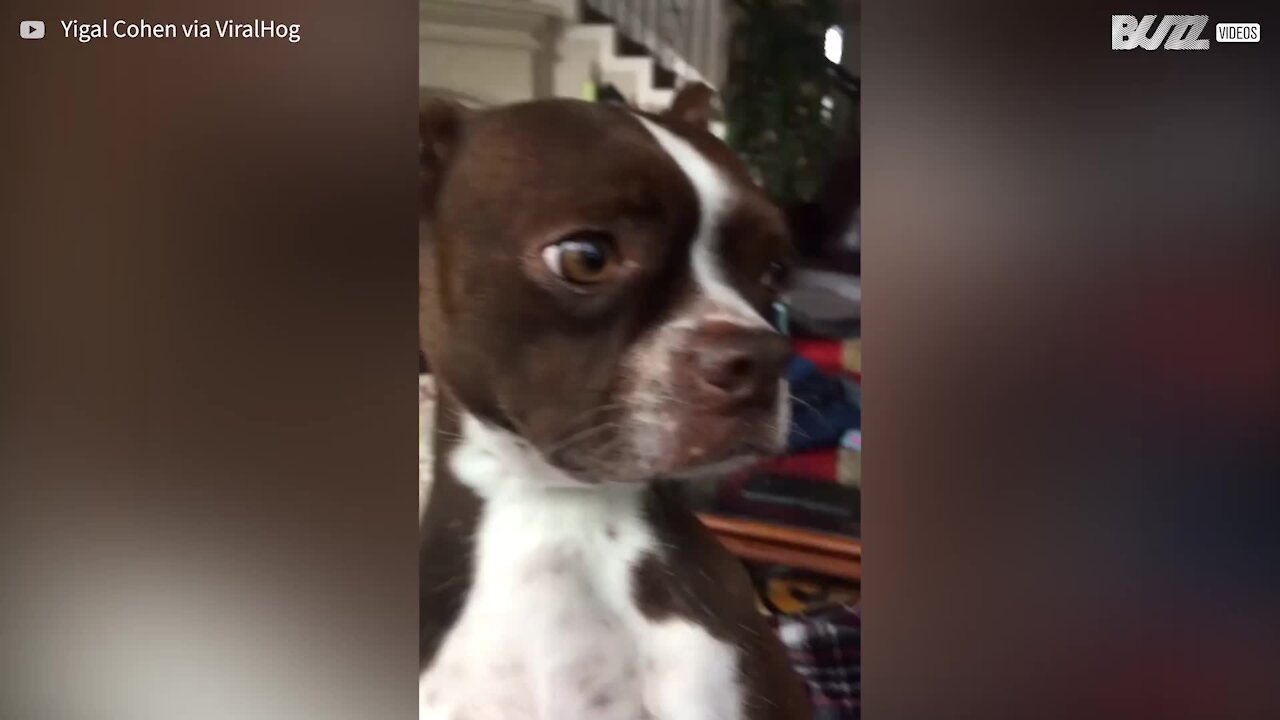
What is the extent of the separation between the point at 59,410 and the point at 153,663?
10.8 inches

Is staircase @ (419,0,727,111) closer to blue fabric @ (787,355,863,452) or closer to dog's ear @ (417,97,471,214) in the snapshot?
dog's ear @ (417,97,471,214)

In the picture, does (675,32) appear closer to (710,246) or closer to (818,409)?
(710,246)

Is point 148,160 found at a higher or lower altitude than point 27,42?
lower

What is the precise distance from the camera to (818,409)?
90cm

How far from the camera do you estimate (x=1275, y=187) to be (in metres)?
0.93

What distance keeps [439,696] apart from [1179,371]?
0.82 m

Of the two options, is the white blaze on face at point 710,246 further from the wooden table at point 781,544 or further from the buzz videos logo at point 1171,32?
the buzz videos logo at point 1171,32

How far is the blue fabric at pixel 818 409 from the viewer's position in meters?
0.89

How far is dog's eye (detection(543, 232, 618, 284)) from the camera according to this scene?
834 mm

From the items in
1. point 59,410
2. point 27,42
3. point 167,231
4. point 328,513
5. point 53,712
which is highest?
point 27,42

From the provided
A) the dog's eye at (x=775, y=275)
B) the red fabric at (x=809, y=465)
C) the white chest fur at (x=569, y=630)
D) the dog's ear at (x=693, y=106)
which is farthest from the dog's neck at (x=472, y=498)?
the dog's ear at (x=693, y=106)

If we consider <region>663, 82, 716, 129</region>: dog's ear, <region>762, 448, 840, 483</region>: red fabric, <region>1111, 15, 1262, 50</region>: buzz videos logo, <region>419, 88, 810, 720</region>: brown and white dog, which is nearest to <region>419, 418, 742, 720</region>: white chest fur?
<region>419, 88, 810, 720</region>: brown and white dog

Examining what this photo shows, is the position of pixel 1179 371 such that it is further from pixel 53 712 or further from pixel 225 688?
pixel 53 712

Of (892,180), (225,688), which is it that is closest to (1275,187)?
(892,180)
